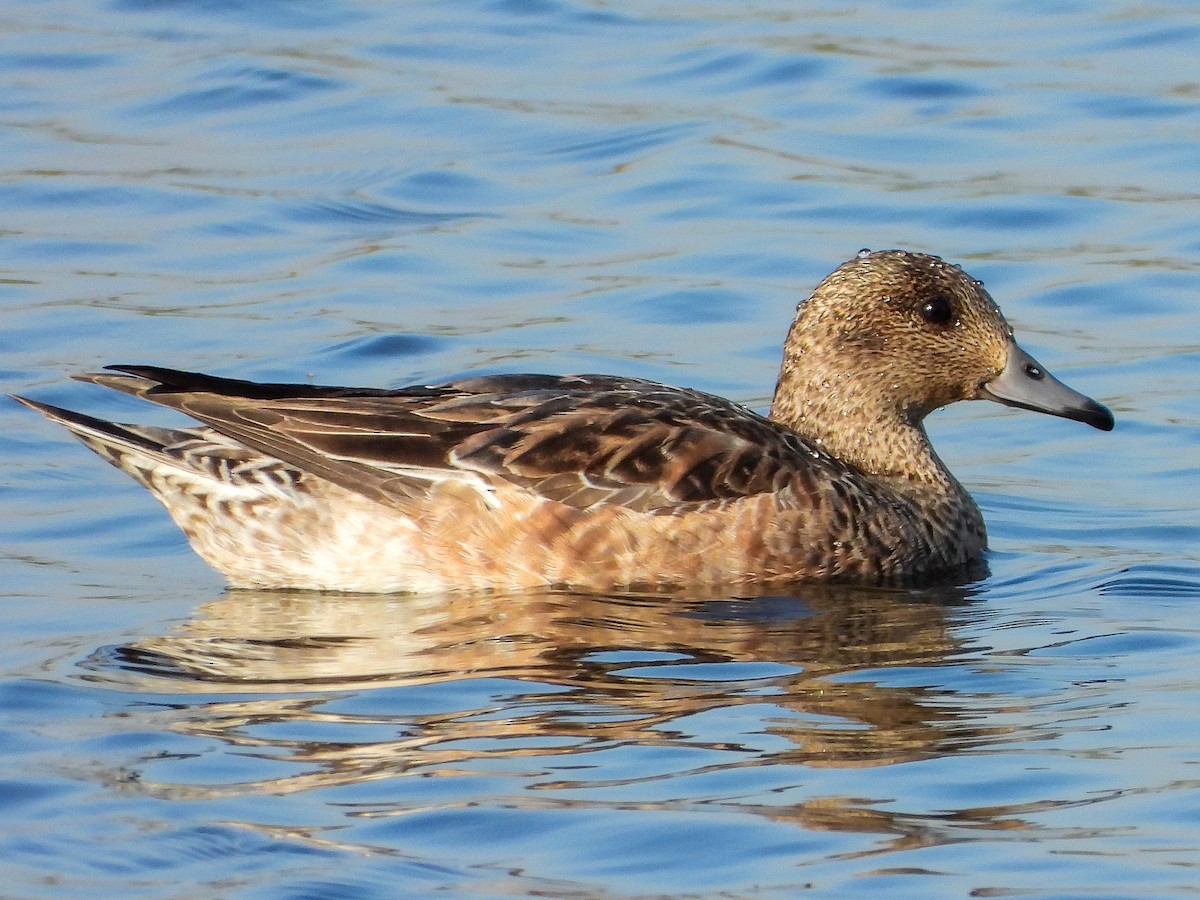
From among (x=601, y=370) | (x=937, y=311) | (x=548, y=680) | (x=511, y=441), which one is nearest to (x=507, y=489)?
(x=511, y=441)

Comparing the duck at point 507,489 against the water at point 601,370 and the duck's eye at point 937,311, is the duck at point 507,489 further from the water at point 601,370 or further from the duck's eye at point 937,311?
the duck's eye at point 937,311

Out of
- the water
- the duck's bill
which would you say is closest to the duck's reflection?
the water

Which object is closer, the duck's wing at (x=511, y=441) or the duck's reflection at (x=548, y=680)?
the duck's reflection at (x=548, y=680)

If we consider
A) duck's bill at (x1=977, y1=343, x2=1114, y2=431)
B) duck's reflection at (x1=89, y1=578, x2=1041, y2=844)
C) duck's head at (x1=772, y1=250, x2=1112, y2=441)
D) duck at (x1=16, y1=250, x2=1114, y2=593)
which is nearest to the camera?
duck's reflection at (x1=89, y1=578, x2=1041, y2=844)

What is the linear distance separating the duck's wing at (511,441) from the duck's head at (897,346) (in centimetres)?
64

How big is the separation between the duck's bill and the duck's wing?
93cm

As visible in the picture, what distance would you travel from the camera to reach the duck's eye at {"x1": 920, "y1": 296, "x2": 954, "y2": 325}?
8758 millimetres

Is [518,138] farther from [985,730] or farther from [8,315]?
[985,730]

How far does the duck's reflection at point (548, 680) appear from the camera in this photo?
6.22 metres

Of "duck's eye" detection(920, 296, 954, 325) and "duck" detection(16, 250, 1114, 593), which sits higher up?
"duck's eye" detection(920, 296, 954, 325)

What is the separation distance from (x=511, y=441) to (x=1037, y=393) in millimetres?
1942

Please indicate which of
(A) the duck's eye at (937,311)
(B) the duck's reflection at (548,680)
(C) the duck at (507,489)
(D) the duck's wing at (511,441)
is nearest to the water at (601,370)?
(B) the duck's reflection at (548,680)

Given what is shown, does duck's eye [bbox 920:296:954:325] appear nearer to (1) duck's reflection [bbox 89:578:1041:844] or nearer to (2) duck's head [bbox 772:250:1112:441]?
(2) duck's head [bbox 772:250:1112:441]

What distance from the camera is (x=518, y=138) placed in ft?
45.0
